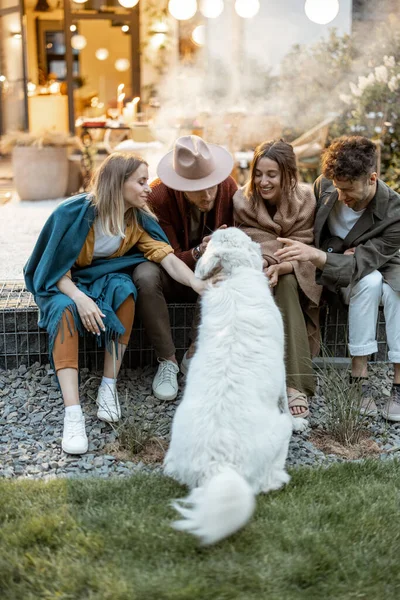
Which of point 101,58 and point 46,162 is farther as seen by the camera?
point 101,58

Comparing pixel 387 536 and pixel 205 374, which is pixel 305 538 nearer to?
pixel 387 536

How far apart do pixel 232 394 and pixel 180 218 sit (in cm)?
158

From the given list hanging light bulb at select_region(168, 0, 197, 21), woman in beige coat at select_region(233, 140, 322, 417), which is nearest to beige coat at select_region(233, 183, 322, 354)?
woman in beige coat at select_region(233, 140, 322, 417)

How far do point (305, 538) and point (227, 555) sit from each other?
29 cm

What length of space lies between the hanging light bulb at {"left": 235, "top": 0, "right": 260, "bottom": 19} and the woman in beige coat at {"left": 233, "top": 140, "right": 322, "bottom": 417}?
6854 millimetres

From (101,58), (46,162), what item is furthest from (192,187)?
(101,58)

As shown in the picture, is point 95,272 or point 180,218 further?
point 180,218

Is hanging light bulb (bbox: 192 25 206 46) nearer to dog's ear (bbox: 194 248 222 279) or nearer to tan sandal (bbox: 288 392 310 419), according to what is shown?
tan sandal (bbox: 288 392 310 419)

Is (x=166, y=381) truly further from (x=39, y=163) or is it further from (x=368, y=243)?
(x=39, y=163)

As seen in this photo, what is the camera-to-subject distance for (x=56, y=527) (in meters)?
2.43

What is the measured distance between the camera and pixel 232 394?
2539mm

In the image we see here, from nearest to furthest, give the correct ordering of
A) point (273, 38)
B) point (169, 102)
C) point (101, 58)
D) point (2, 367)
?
point (2, 367)
point (273, 38)
point (169, 102)
point (101, 58)

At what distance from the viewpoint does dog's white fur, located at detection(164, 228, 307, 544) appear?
2447mm

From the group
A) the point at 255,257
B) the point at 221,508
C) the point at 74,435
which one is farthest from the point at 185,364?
the point at 221,508
